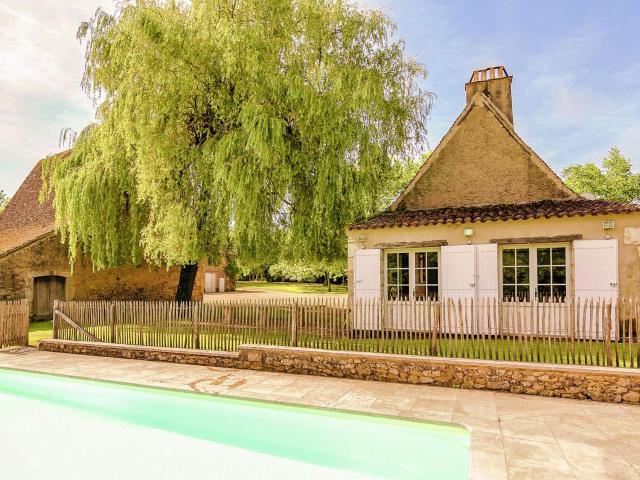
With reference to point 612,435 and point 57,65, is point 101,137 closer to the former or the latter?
point 57,65

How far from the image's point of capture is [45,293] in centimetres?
1855

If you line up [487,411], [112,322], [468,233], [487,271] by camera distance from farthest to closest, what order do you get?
[112,322] → [468,233] → [487,271] → [487,411]

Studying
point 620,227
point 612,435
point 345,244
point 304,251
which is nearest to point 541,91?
point 620,227

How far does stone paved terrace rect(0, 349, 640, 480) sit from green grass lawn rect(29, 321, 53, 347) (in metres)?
3.49

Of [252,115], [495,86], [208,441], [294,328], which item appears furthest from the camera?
[495,86]

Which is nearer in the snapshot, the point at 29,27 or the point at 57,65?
the point at 29,27

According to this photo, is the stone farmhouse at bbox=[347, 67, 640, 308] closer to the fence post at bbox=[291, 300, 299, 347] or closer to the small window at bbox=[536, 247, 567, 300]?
the small window at bbox=[536, 247, 567, 300]

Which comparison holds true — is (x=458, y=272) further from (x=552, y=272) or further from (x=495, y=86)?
(x=495, y=86)

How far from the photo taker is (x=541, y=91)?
17.4 metres

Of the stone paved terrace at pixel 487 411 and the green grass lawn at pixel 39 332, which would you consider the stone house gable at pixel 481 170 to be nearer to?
the stone paved terrace at pixel 487 411

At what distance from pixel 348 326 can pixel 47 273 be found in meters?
14.9

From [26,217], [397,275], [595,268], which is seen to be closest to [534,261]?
[595,268]

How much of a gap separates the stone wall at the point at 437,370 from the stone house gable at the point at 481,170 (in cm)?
667

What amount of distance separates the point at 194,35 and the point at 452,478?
12560 millimetres
